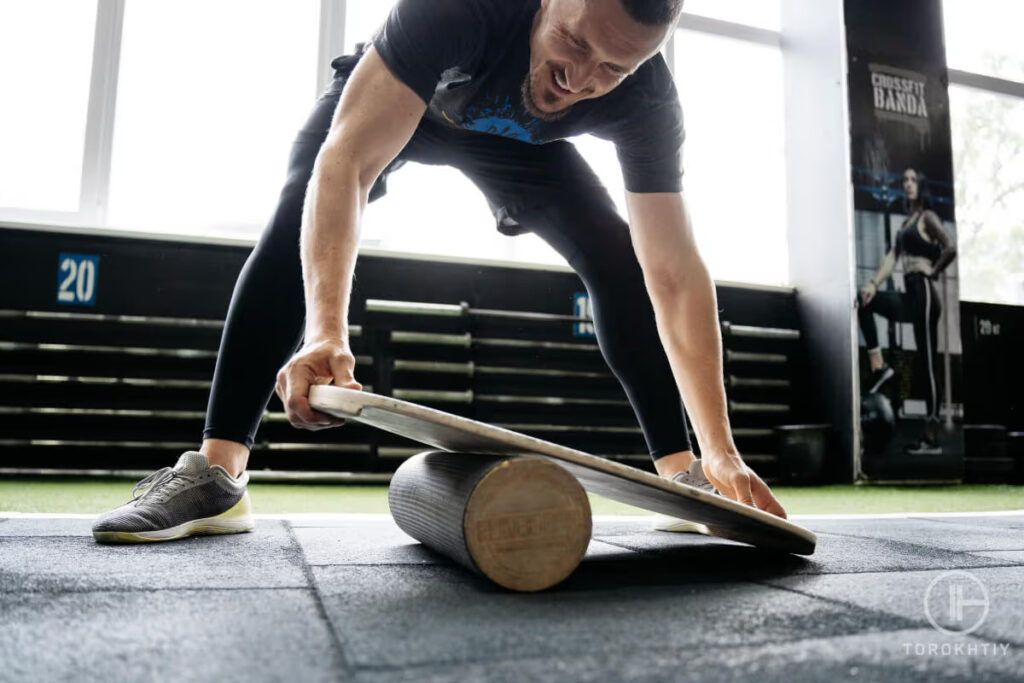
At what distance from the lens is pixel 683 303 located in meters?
1.55

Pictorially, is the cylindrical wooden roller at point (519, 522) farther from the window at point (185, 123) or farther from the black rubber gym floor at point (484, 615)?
the window at point (185, 123)

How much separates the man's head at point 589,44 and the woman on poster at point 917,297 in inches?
136

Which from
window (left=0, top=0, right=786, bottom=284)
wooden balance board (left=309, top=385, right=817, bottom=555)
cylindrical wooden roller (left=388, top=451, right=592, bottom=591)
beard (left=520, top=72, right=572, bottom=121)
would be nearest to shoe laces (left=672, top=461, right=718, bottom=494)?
wooden balance board (left=309, top=385, right=817, bottom=555)

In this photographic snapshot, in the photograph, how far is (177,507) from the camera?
1.37 meters

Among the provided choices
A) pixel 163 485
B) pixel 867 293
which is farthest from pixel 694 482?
pixel 867 293

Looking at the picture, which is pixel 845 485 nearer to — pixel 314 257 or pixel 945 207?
pixel 945 207

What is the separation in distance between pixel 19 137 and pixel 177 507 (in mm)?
3562

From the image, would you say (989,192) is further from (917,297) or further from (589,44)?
(589,44)

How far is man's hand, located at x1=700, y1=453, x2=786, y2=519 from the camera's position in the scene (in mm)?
1273

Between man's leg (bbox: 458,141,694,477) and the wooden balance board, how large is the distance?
0.43 metres

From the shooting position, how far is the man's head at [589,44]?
124 centimetres

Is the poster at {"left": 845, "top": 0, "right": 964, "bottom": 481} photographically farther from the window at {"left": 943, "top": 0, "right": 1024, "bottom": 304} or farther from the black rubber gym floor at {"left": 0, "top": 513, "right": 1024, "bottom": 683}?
the black rubber gym floor at {"left": 0, "top": 513, "right": 1024, "bottom": 683}

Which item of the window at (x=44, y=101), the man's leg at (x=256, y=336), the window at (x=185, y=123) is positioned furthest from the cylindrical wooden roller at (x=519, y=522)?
the window at (x=44, y=101)

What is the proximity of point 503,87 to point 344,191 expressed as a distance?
41 centimetres
